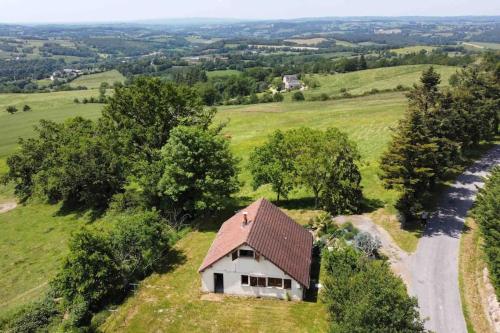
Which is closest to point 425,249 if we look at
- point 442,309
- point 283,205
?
point 442,309

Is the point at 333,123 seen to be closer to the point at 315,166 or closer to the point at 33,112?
the point at 315,166

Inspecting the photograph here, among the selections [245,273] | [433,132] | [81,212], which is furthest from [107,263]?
[433,132]

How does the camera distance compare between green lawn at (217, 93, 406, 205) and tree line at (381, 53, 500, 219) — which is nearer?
tree line at (381, 53, 500, 219)

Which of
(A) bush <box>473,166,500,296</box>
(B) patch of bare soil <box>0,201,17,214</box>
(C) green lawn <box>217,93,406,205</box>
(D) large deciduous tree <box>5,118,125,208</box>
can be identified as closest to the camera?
(A) bush <box>473,166,500,296</box>

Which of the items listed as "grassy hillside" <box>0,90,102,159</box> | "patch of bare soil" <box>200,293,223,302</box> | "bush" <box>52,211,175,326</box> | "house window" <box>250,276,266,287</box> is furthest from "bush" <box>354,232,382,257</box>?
"grassy hillside" <box>0,90,102,159</box>

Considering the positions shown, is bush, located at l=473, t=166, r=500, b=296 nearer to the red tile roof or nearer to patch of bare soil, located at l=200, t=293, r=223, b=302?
the red tile roof

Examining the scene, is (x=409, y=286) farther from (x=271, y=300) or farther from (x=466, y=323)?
(x=271, y=300)

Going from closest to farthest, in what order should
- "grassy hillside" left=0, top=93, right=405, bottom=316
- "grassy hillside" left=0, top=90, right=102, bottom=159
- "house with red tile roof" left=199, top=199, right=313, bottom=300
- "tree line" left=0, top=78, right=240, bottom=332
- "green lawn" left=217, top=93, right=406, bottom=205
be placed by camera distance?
"house with red tile roof" left=199, top=199, right=313, bottom=300 < "tree line" left=0, top=78, right=240, bottom=332 < "grassy hillside" left=0, top=93, right=405, bottom=316 < "green lawn" left=217, top=93, right=406, bottom=205 < "grassy hillside" left=0, top=90, right=102, bottom=159
